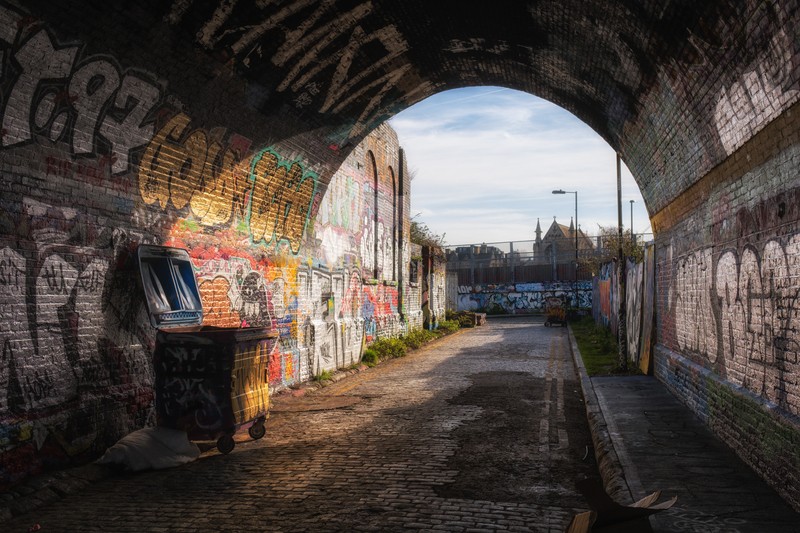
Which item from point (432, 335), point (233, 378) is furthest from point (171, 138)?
point (432, 335)

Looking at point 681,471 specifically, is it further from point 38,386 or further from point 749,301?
point 38,386

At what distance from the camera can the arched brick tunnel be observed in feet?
21.3

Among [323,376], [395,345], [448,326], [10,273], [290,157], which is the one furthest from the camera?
[448,326]

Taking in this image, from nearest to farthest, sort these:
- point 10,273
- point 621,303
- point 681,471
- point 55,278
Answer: point 681,471 → point 10,273 → point 55,278 → point 621,303

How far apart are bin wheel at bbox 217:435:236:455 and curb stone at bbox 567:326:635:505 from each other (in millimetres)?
4382

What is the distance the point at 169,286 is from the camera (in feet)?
29.8

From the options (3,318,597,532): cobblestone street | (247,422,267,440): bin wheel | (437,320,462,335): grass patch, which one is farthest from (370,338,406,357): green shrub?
(247,422,267,440): bin wheel

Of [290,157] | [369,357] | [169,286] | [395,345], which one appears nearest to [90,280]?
[169,286]

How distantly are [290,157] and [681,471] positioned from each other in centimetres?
878

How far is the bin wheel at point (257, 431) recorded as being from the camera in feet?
28.8

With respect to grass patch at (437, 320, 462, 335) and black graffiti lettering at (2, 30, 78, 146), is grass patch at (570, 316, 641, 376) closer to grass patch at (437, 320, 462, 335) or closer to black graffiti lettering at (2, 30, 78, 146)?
grass patch at (437, 320, 462, 335)

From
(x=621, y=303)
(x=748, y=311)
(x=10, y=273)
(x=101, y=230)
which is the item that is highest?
(x=101, y=230)

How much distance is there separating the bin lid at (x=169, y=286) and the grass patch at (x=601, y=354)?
9.24 meters

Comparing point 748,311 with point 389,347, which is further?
point 389,347
